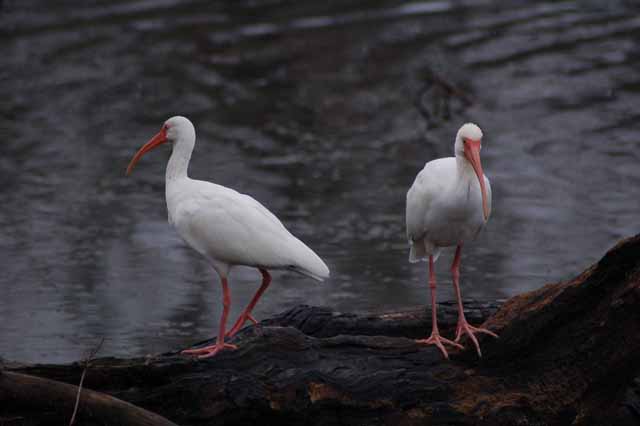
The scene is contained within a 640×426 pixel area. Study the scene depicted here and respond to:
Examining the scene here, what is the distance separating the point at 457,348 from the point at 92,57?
1716 centimetres

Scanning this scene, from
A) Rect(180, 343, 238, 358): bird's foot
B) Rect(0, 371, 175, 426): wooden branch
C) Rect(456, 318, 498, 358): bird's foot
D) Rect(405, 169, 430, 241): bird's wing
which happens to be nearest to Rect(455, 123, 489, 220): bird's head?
Rect(405, 169, 430, 241): bird's wing

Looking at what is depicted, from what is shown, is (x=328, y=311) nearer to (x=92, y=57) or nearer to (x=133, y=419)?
(x=133, y=419)

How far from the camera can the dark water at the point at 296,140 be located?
43.9 ft

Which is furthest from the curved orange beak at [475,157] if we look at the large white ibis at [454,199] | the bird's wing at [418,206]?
the bird's wing at [418,206]

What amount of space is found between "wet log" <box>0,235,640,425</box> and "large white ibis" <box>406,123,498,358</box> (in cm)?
59

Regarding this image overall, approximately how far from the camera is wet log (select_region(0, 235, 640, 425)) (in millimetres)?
7211

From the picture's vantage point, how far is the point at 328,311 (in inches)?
335

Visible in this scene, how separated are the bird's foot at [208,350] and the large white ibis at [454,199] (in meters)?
1.38

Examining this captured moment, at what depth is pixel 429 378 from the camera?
7430 mm

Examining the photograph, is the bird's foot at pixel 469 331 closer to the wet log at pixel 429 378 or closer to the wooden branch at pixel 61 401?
the wet log at pixel 429 378

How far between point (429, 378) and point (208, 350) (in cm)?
149

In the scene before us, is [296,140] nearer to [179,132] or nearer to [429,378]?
[179,132]

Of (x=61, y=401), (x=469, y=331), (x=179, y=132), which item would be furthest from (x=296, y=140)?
(x=61, y=401)

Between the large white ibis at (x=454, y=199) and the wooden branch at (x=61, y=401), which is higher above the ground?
the large white ibis at (x=454, y=199)
